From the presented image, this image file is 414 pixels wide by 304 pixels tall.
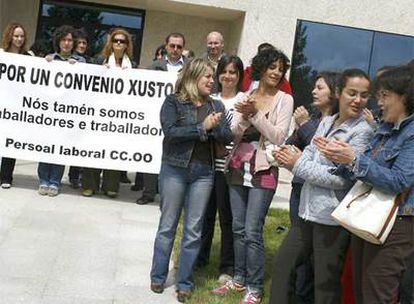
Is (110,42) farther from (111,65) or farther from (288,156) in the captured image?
(288,156)

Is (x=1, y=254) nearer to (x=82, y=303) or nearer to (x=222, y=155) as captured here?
(x=82, y=303)

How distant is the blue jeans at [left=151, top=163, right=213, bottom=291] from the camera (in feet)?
14.9

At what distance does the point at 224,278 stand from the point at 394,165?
2.38 m

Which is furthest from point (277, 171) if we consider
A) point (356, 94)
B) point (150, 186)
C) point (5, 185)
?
point (5, 185)

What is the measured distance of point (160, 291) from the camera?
473cm

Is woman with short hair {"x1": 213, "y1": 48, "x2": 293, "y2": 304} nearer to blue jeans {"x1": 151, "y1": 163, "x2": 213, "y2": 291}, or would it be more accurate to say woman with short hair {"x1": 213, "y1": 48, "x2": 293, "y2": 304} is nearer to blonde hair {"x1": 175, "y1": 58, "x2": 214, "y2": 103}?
blue jeans {"x1": 151, "y1": 163, "x2": 213, "y2": 291}

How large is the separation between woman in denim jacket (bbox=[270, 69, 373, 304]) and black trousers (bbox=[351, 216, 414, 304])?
1.37 feet

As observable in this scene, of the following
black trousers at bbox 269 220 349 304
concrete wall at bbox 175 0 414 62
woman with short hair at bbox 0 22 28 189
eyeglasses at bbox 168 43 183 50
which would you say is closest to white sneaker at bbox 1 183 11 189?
woman with short hair at bbox 0 22 28 189

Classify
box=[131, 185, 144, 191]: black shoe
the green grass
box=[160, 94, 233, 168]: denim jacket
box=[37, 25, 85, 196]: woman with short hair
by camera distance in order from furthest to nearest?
box=[131, 185, 144, 191]: black shoe → box=[37, 25, 85, 196]: woman with short hair → the green grass → box=[160, 94, 233, 168]: denim jacket

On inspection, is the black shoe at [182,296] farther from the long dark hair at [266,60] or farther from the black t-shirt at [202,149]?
the long dark hair at [266,60]

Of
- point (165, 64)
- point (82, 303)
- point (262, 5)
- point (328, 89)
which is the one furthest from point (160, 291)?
point (262, 5)

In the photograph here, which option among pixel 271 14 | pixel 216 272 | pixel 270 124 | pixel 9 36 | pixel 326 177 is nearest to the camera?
pixel 326 177

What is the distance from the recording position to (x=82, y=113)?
7.56 m

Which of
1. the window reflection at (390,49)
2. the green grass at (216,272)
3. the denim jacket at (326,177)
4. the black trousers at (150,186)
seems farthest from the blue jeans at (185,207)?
the window reflection at (390,49)
